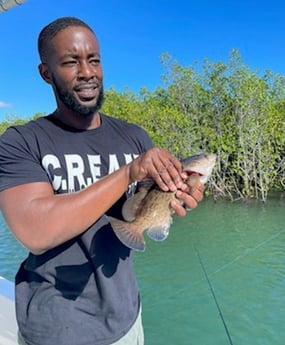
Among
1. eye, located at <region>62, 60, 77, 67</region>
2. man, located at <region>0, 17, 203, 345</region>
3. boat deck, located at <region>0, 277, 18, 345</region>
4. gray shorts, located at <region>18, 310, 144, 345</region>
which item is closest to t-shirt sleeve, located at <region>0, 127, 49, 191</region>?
man, located at <region>0, 17, 203, 345</region>

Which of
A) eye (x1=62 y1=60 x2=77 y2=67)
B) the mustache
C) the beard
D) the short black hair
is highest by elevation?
the short black hair

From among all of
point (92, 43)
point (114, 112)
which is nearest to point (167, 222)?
point (92, 43)

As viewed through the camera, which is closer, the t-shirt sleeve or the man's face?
the t-shirt sleeve

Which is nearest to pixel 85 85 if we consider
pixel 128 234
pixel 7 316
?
pixel 128 234

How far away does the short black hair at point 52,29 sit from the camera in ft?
5.16

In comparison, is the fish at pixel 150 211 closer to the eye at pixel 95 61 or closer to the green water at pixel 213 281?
the eye at pixel 95 61

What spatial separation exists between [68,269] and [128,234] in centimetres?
29

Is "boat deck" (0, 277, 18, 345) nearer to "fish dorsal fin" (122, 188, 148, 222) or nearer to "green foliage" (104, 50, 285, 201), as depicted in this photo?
"fish dorsal fin" (122, 188, 148, 222)

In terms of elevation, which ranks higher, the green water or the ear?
the ear

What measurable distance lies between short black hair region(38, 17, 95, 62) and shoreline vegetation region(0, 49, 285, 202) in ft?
57.3

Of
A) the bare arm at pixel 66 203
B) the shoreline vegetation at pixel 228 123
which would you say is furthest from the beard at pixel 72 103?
the shoreline vegetation at pixel 228 123

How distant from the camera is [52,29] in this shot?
5.21ft

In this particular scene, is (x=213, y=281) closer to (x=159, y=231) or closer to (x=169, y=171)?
(x=159, y=231)

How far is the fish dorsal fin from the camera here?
1.54 metres
